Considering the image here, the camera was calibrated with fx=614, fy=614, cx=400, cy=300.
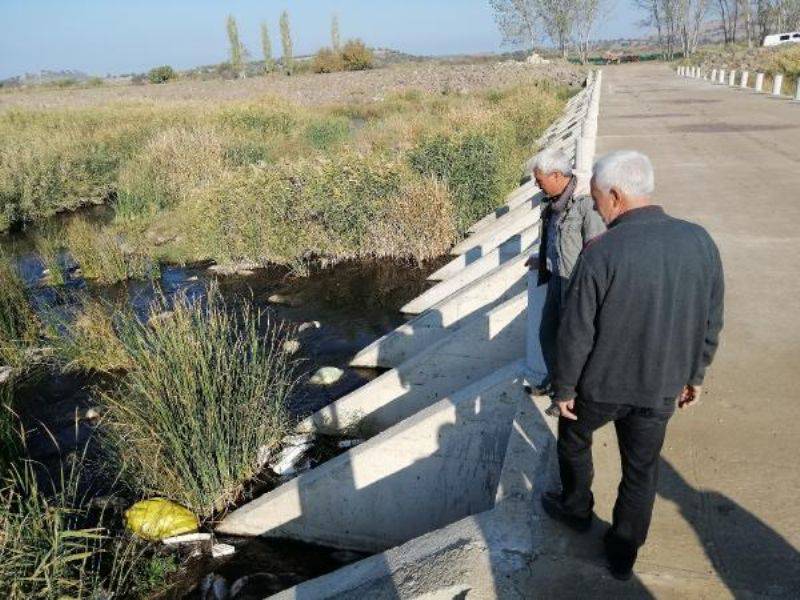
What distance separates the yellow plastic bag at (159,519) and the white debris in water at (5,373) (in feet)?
11.5

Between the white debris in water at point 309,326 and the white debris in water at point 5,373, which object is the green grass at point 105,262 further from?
the white debris in water at point 309,326

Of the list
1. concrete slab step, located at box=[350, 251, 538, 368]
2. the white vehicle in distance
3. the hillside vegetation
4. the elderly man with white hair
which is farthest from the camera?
the white vehicle in distance

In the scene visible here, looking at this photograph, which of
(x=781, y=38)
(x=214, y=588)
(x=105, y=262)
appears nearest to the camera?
(x=214, y=588)

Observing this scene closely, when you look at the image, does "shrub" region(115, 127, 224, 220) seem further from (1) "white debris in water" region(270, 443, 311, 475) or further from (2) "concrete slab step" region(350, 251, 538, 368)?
(1) "white debris in water" region(270, 443, 311, 475)

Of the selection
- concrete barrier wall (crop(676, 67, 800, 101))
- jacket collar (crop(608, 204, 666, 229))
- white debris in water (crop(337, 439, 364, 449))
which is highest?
concrete barrier wall (crop(676, 67, 800, 101))

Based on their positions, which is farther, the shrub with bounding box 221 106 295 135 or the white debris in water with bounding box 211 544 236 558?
the shrub with bounding box 221 106 295 135

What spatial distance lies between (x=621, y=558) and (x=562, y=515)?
0.35 meters

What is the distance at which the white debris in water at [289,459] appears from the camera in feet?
17.1

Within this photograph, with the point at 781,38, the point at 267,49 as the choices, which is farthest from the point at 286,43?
the point at 781,38

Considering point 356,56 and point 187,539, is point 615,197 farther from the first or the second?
point 356,56

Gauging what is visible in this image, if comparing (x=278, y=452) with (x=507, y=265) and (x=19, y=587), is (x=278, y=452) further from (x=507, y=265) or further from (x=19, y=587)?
(x=507, y=265)

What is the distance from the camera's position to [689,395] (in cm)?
255

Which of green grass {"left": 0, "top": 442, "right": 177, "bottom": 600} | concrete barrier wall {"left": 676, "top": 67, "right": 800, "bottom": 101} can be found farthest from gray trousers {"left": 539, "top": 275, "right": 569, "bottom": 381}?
concrete barrier wall {"left": 676, "top": 67, "right": 800, "bottom": 101}

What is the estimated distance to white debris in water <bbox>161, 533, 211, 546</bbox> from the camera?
14.1 ft
